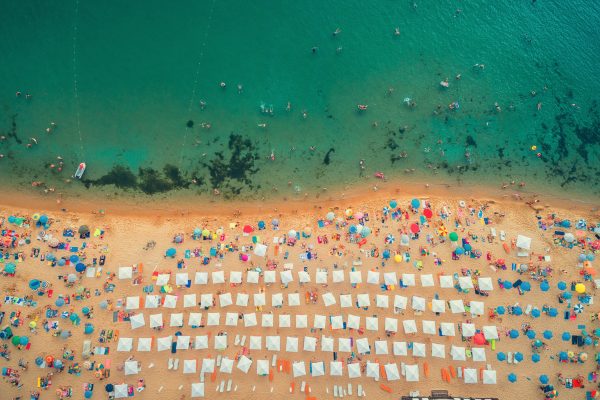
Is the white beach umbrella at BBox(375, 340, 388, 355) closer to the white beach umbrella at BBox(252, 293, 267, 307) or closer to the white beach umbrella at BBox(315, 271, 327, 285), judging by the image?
the white beach umbrella at BBox(315, 271, 327, 285)

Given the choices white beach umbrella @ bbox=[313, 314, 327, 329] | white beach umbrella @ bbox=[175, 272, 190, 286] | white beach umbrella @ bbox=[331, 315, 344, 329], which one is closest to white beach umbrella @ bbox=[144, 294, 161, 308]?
white beach umbrella @ bbox=[175, 272, 190, 286]

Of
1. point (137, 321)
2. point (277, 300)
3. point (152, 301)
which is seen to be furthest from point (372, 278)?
point (137, 321)

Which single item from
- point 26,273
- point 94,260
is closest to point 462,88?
point 94,260

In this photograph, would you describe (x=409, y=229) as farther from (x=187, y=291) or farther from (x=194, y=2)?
(x=194, y=2)

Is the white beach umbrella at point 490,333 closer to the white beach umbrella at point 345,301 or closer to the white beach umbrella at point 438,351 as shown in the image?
the white beach umbrella at point 438,351

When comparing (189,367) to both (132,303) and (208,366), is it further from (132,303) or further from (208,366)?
(132,303)

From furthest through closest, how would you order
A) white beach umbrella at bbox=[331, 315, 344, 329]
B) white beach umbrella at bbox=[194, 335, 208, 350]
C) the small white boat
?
the small white boat → white beach umbrella at bbox=[331, 315, 344, 329] → white beach umbrella at bbox=[194, 335, 208, 350]

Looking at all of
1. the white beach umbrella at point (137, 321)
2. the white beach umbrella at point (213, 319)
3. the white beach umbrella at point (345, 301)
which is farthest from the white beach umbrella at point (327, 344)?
the white beach umbrella at point (137, 321)
